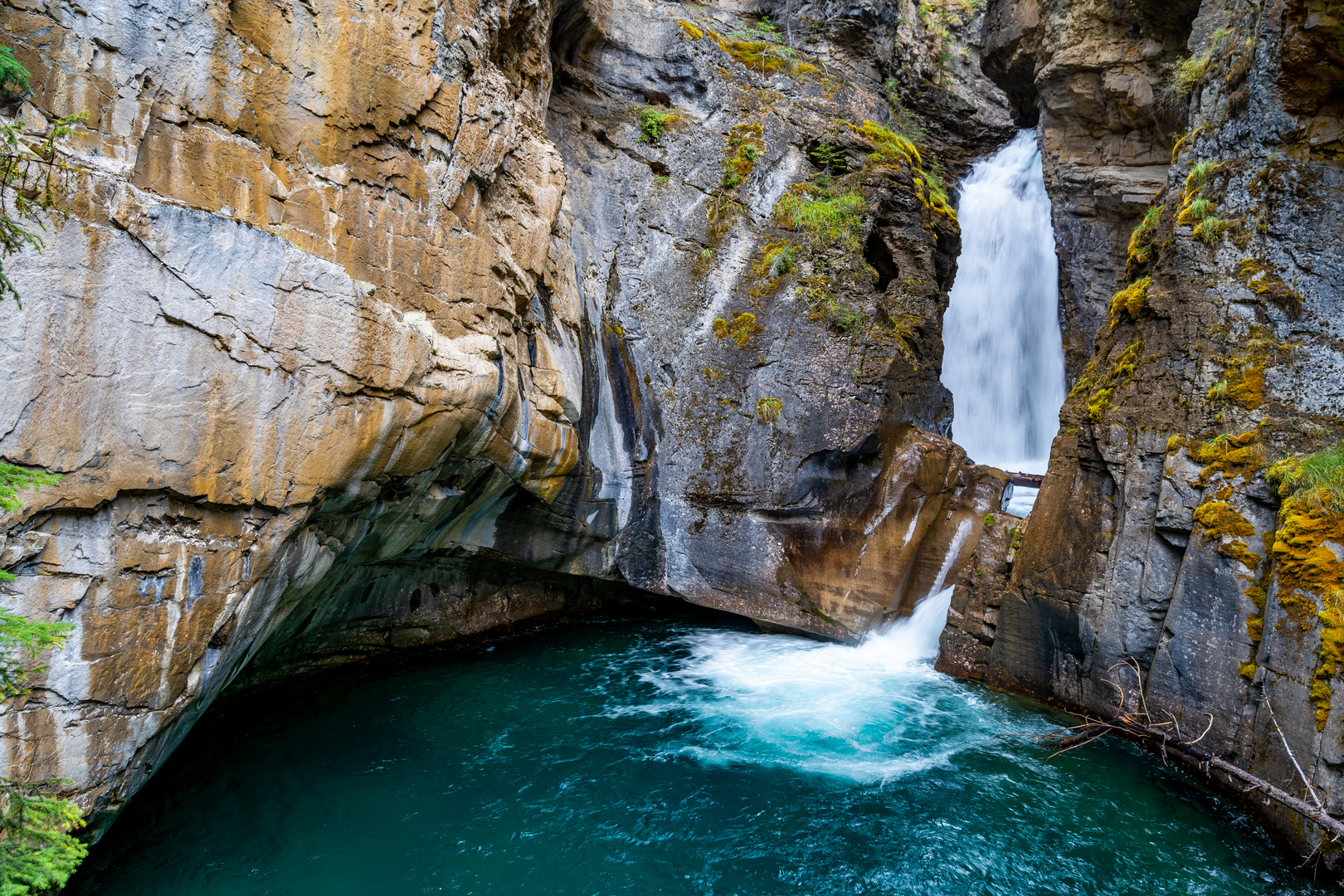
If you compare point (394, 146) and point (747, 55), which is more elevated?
point (747, 55)

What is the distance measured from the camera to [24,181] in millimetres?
3980

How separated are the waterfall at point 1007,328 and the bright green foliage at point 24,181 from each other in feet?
49.4

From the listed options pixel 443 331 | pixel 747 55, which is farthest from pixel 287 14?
pixel 747 55

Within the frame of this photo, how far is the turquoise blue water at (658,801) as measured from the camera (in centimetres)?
521

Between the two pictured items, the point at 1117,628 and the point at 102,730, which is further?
the point at 1117,628

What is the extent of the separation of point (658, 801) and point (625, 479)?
454 cm

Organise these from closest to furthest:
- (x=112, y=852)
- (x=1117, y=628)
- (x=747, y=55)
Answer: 1. (x=112, y=852)
2. (x=1117, y=628)
3. (x=747, y=55)

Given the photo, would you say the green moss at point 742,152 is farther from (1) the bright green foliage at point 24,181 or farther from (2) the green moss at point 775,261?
(1) the bright green foliage at point 24,181

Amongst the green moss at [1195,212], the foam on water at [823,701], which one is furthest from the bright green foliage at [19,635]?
the green moss at [1195,212]

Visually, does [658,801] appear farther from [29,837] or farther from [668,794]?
[29,837]

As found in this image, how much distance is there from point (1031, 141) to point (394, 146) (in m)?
15.7

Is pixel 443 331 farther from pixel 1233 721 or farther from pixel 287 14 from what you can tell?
pixel 1233 721

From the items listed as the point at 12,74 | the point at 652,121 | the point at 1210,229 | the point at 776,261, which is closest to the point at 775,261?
the point at 776,261

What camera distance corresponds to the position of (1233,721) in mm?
6270
